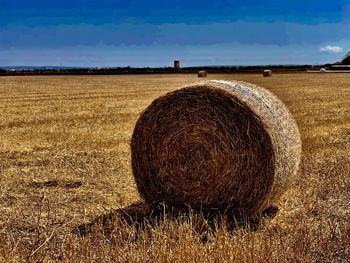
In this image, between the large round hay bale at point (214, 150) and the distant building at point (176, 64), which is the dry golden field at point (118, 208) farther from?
the distant building at point (176, 64)

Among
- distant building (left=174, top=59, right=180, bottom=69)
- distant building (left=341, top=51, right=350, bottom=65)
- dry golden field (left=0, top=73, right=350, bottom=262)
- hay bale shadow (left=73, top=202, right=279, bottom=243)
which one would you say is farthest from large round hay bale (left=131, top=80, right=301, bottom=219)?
distant building (left=341, top=51, right=350, bottom=65)

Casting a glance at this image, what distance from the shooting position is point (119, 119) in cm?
1432

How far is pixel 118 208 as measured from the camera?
6.29 m

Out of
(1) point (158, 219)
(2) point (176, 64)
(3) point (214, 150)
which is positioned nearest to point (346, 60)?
(2) point (176, 64)

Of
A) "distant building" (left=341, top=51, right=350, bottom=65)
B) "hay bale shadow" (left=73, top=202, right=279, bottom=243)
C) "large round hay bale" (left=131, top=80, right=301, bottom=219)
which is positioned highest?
"distant building" (left=341, top=51, right=350, bottom=65)

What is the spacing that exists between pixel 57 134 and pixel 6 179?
4058mm

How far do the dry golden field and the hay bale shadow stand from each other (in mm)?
25

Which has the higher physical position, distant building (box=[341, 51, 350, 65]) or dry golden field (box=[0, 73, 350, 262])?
distant building (box=[341, 51, 350, 65])

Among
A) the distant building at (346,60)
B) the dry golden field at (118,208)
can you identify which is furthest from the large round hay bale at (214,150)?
the distant building at (346,60)

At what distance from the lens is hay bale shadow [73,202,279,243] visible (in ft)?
17.5

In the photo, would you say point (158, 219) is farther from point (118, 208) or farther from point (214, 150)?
point (214, 150)

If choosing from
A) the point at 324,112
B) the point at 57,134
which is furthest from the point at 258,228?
the point at 324,112

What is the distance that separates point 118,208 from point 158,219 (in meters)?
0.60

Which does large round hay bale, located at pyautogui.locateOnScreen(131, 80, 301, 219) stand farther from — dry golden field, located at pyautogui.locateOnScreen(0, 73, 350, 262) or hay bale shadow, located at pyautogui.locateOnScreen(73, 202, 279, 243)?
dry golden field, located at pyautogui.locateOnScreen(0, 73, 350, 262)
